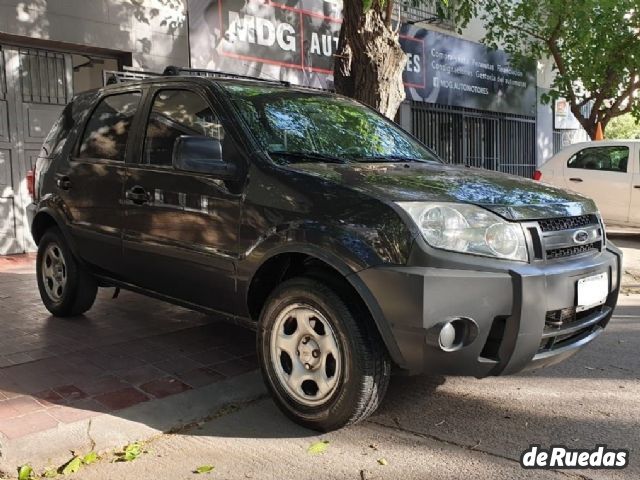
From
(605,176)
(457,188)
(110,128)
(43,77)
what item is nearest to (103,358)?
(110,128)

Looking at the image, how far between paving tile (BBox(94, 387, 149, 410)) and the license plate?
2.41 m

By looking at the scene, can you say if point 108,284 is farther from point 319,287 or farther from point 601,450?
point 601,450

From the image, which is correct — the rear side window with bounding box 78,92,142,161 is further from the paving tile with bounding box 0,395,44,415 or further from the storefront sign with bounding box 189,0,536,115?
the storefront sign with bounding box 189,0,536,115

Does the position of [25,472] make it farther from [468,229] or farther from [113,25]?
[113,25]

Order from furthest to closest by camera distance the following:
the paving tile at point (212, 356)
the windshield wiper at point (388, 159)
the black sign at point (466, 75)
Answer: the black sign at point (466, 75) < the paving tile at point (212, 356) < the windshield wiper at point (388, 159)

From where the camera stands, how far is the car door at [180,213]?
3703mm

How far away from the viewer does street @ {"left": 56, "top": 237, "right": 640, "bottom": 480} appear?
2982 millimetres

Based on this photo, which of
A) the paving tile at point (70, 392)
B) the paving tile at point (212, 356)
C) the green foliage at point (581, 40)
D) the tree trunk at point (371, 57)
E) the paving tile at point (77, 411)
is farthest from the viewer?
the green foliage at point (581, 40)

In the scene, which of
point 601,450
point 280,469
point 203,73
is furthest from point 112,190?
point 601,450

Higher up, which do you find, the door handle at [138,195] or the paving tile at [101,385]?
the door handle at [138,195]

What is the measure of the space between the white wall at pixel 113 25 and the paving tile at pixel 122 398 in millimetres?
6344

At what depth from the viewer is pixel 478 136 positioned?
1647cm

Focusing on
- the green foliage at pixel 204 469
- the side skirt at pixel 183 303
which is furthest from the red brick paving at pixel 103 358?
the green foliage at pixel 204 469

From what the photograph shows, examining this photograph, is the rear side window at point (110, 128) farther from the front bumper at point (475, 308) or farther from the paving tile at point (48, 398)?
the front bumper at point (475, 308)
